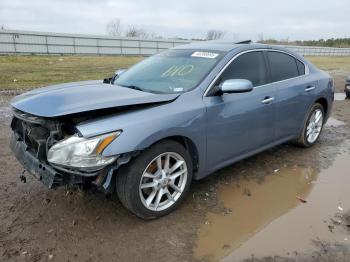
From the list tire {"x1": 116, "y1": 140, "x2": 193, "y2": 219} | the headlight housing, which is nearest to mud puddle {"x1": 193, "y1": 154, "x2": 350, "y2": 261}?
tire {"x1": 116, "y1": 140, "x2": 193, "y2": 219}

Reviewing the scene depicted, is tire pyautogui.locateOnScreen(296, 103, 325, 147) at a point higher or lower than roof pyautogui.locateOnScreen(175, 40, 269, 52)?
lower

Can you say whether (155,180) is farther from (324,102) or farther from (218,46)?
(324,102)

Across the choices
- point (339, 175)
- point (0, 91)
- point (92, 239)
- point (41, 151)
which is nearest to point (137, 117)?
point (41, 151)

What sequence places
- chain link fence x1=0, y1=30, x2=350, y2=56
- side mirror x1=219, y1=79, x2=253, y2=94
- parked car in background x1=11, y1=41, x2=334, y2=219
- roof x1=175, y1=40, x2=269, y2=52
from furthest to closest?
chain link fence x1=0, y1=30, x2=350, y2=56
roof x1=175, y1=40, x2=269, y2=52
side mirror x1=219, y1=79, x2=253, y2=94
parked car in background x1=11, y1=41, x2=334, y2=219

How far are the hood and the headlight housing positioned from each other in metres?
0.25

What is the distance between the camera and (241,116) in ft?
12.8

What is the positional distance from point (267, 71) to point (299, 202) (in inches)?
66.8

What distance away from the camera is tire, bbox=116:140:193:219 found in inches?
120

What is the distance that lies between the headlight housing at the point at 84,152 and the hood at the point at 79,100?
0.84ft

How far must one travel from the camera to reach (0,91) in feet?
33.4

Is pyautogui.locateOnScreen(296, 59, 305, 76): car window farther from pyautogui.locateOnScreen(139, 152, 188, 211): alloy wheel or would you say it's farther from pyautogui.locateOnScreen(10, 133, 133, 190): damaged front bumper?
pyautogui.locateOnScreen(10, 133, 133, 190): damaged front bumper

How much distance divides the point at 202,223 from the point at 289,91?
2382 mm

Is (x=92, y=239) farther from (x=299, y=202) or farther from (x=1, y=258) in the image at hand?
(x=299, y=202)

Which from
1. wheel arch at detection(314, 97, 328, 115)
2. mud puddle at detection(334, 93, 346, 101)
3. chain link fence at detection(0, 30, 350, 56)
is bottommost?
mud puddle at detection(334, 93, 346, 101)
